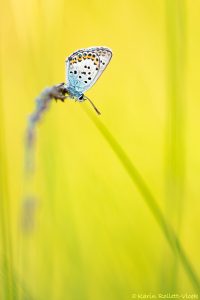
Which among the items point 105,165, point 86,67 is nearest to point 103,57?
point 86,67

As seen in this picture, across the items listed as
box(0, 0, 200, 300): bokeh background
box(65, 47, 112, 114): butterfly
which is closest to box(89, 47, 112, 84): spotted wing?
box(65, 47, 112, 114): butterfly

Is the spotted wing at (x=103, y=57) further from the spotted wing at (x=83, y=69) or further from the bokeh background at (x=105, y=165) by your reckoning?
the bokeh background at (x=105, y=165)

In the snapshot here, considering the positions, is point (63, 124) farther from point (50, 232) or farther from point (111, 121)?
point (50, 232)

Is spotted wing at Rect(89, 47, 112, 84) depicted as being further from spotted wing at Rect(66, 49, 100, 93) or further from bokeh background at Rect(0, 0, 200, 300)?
A: bokeh background at Rect(0, 0, 200, 300)

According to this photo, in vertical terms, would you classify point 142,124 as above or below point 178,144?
above

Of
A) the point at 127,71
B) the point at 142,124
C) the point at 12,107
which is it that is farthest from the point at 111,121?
the point at 12,107

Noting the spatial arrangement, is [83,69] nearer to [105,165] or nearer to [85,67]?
[85,67]

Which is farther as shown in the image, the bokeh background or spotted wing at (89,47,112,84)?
spotted wing at (89,47,112,84)
